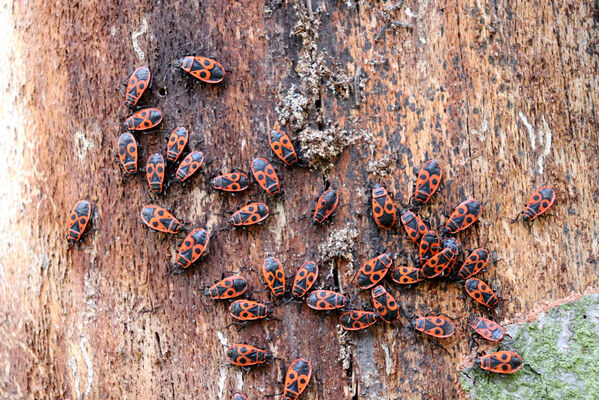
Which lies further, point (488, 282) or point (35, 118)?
point (35, 118)

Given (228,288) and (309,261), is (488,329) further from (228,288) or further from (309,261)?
(228,288)

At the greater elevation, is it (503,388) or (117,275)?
(117,275)

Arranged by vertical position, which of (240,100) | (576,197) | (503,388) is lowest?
(503,388)

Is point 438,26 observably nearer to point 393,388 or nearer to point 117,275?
point 393,388

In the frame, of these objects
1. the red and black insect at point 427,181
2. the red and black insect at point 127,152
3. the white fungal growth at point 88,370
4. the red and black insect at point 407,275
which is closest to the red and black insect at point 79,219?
the red and black insect at point 127,152

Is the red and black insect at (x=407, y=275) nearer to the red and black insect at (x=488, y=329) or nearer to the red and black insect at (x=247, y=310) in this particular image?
the red and black insect at (x=488, y=329)

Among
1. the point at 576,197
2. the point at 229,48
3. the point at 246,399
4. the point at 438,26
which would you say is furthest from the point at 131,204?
the point at 576,197

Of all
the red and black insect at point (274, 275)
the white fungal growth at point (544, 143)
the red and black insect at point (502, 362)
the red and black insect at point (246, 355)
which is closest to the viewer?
the red and black insect at point (502, 362)
